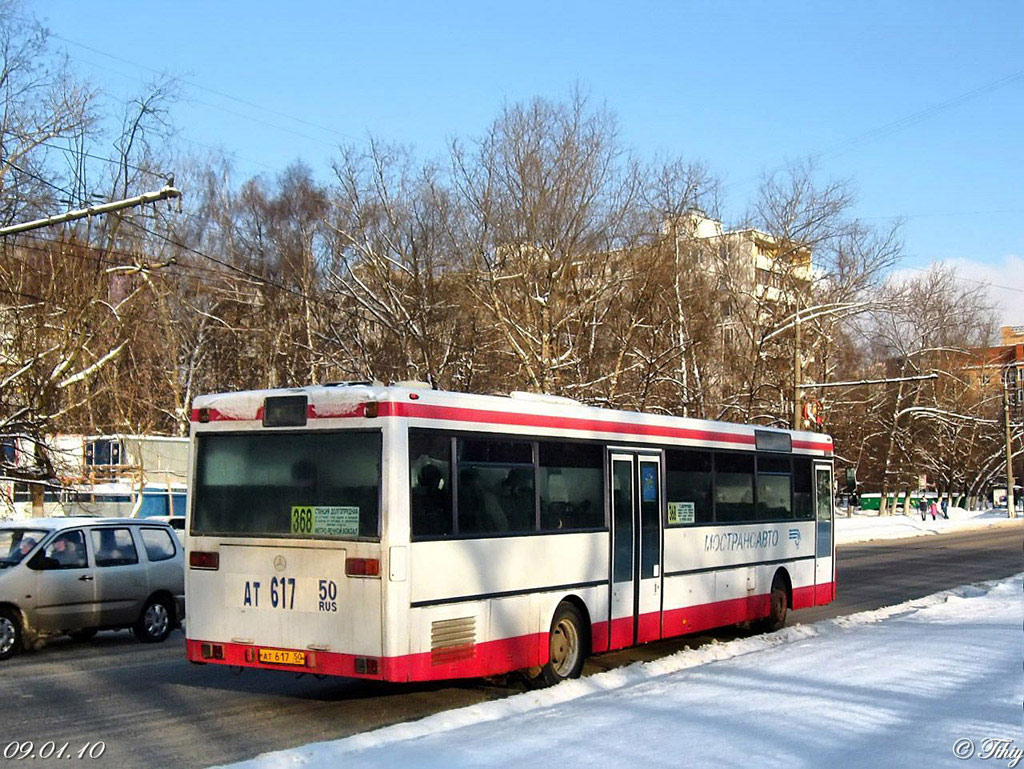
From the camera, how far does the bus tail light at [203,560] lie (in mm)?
10508

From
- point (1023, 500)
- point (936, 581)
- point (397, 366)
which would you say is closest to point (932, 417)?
point (1023, 500)

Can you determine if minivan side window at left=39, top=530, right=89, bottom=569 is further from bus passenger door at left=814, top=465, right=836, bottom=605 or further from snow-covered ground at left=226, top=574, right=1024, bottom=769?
bus passenger door at left=814, top=465, right=836, bottom=605

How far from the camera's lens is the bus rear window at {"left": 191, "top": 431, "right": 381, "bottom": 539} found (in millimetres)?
9781

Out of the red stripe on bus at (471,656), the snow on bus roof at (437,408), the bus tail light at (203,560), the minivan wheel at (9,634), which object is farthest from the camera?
the minivan wheel at (9,634)

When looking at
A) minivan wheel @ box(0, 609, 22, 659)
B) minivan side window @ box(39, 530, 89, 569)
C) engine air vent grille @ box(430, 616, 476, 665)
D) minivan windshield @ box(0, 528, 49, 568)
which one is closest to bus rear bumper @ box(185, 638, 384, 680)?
engine air vent grille @ box(430, 616, 476, 665)

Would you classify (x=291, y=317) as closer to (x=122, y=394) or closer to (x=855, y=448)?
(x=122, y=394)

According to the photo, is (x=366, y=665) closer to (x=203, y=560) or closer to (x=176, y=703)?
(x=203, y=560)

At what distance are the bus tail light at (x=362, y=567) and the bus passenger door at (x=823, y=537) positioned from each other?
10.6m

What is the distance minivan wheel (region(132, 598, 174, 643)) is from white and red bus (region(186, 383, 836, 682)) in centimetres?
571

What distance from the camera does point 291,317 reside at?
5425 cm

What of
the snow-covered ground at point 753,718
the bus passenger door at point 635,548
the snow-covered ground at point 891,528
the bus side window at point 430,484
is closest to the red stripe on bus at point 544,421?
the bus side window at point 430,484

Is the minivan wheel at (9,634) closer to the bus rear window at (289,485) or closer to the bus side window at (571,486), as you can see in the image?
the bus rear window at (289,485)

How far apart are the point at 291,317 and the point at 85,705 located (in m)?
44.6
